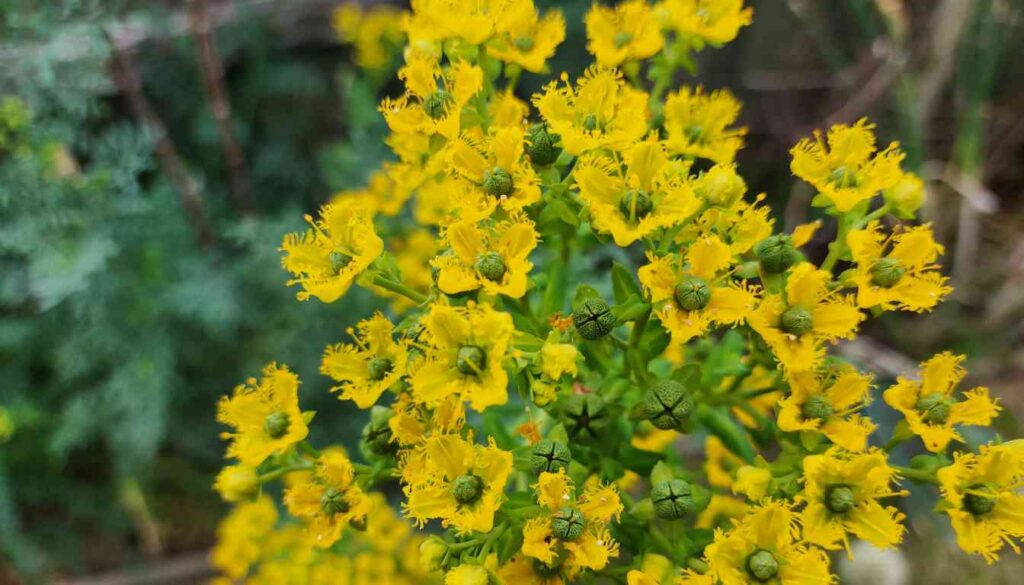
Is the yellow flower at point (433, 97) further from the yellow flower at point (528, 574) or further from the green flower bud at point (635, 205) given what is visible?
the yellow flower at point (528, 574)

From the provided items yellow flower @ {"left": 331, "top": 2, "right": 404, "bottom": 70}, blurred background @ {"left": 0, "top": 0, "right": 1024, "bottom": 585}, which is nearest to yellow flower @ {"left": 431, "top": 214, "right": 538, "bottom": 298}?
blurred background @ {"left": 0, "top": 0, "right": 1024, "bottom": 585}

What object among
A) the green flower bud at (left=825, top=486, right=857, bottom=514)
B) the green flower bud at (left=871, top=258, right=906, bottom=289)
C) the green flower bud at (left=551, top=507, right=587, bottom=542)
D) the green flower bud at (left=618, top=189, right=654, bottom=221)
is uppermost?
the green flower bud at (left=618, top=189, right=654, bottom=221)

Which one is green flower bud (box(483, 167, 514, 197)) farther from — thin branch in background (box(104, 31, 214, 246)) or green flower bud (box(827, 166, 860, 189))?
thin branch in background (box(104, 31, 214, 246))

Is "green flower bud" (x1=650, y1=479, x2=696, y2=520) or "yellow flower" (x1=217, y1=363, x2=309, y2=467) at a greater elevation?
"yellow flower" (x1=217, y1=363, x2=309, y2=467)

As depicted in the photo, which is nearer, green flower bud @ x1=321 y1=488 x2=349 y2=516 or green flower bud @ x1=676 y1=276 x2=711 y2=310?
green flower bud @ x1=676 y1=276 x2=711 y2=310

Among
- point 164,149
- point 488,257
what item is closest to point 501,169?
point 488,257

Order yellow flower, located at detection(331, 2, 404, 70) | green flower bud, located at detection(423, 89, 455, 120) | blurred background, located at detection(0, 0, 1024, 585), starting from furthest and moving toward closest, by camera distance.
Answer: yellow flower, located at detection(331, 2, 404, 70)
blurred background, located at detection(0, 0, 1024, 585)
green flower bud, located at detection(423, 89, 455, 120)
